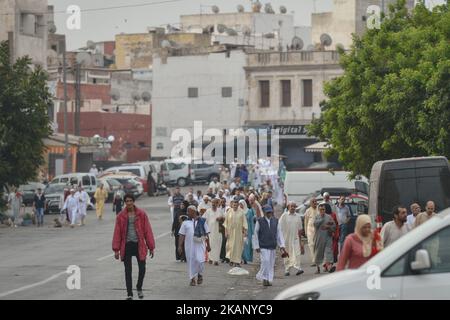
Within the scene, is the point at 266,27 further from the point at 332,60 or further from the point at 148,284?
the point at 148,284

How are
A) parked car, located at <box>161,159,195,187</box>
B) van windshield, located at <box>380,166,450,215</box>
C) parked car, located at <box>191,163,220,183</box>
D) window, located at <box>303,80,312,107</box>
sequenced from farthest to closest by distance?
window, located at <box>303,80,312,107</box>, parked car, located at <box>191,163,220,183</box>, parked car, located at <box>161,159,195,187</box>, van windshield, located at <box>380,166,450,215</box>

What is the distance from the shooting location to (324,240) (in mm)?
29125

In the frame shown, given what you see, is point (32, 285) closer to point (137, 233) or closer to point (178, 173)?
point (137, 233)

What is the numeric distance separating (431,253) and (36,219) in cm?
4018

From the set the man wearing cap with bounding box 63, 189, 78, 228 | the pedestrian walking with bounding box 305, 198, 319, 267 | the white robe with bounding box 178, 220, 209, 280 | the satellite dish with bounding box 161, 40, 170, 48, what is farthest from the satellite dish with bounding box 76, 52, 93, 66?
the white robe with bounding box 178, 220, 209, 280

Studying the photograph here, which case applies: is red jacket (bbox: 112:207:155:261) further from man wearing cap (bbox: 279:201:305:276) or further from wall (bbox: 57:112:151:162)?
wall (bbox: 57:112:151:162)

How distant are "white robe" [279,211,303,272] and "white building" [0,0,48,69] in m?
43.1

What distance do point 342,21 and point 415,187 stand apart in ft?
254

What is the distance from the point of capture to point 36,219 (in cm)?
5184

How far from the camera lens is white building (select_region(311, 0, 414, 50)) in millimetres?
101688

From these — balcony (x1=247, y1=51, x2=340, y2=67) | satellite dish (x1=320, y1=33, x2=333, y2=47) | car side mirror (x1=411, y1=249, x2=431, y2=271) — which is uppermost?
satellite dish (x1=320, y1=33, x2=333, y2=47)

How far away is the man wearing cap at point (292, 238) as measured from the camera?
29.2m

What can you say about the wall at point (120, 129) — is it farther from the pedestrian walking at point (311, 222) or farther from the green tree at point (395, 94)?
the pedestrian walking at point (311, 222)
